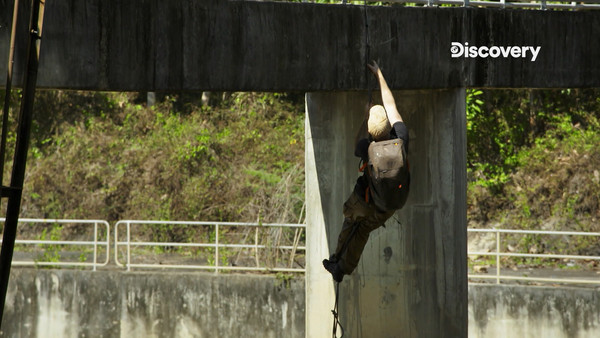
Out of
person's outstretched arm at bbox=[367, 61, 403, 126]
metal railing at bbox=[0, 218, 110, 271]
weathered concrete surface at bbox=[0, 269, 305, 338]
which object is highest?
person's outstretched arm at bbox=[367, 61, 403, 126]

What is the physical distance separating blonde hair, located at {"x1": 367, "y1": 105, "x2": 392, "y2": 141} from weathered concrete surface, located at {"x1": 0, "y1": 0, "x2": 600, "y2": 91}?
134 centimetres

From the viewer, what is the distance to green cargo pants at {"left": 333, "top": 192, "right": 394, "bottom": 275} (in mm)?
8969

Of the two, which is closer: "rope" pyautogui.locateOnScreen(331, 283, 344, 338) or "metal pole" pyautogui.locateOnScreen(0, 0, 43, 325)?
"metal pole" pyautogui.locateOnScreen(0, 0, 43, 325)

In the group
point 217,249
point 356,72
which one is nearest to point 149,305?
point 217,249

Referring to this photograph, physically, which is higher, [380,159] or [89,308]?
[380,159]

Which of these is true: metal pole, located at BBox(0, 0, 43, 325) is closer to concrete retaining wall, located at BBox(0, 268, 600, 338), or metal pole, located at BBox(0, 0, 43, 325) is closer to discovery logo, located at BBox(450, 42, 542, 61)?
discovery logo, located at BBox(450, 42, 542, 61)

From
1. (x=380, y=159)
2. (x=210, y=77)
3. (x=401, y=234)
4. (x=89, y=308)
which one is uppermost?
(x=210, y=77)

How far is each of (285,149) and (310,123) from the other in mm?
11925

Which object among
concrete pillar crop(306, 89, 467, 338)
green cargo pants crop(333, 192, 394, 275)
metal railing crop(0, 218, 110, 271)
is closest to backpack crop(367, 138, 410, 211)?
green cargo pants crop(333, 192, 394, 275)

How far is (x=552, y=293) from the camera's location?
15.5m

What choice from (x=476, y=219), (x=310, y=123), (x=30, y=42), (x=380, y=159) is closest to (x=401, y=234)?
(x=310, y=123)

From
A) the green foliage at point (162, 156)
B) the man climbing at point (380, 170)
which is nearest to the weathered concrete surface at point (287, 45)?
the man climbing at point (380, 170)

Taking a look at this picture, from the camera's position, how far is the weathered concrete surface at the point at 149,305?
53.4ft

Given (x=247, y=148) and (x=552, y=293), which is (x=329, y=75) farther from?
(x=247, y=148)
